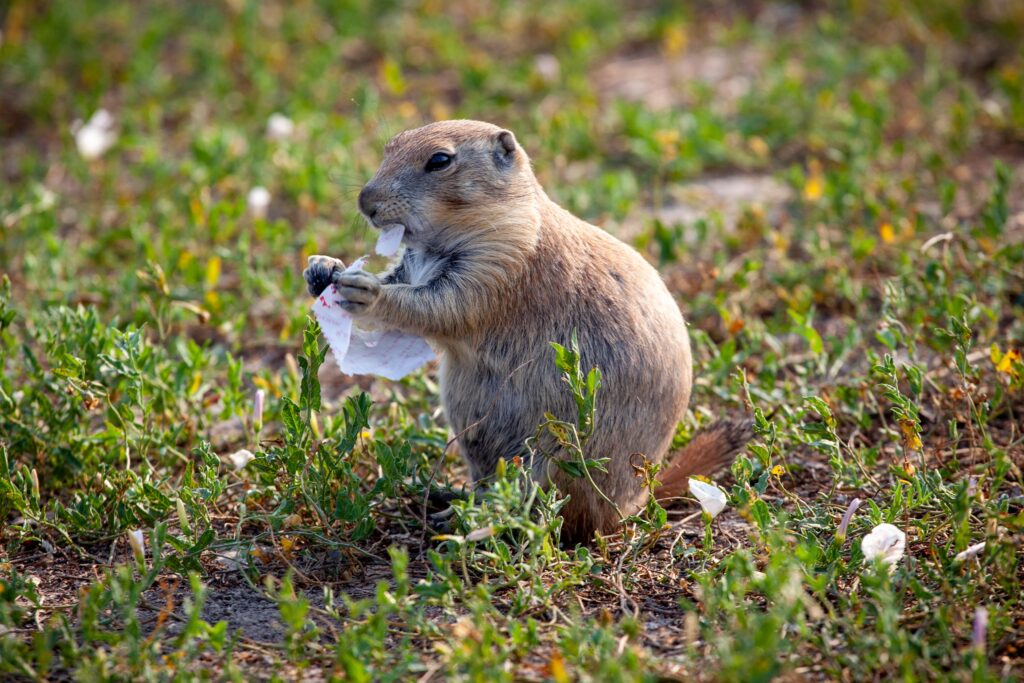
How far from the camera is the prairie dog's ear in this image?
3.47 meters

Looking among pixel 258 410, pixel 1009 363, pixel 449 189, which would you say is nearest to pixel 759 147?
pixel 1009 363

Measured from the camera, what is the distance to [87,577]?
3.11 m

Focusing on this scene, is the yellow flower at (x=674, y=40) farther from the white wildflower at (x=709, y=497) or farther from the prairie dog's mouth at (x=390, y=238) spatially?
the white wildflower at (x=709, y=497)

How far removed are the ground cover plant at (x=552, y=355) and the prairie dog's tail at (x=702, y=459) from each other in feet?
0.26

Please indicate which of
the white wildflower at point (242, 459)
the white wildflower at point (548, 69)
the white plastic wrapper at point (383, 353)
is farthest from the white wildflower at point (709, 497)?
the white wildflower at point (548, 69)

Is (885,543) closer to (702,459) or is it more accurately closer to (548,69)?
(702,459)

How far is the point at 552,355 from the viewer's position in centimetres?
322

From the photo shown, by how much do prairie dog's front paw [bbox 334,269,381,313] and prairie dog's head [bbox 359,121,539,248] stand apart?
30 centimetres

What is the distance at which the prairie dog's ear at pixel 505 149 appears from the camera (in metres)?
3.47

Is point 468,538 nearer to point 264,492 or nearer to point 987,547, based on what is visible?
point 264,492

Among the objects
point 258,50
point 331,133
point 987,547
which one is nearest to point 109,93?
point 258,50

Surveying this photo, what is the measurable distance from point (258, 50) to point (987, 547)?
5.49 meters

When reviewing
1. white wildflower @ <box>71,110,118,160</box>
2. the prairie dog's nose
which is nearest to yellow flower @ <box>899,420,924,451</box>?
the prairie dog's nose

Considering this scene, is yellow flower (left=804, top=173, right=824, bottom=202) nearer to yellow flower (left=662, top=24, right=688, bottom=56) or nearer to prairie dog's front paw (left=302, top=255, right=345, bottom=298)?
yellow flower (left=662, top=24, right=688, bottom=56)
